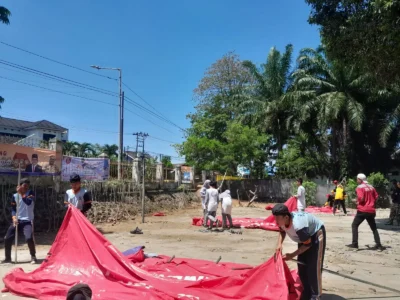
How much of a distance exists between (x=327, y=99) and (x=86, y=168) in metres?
20.5

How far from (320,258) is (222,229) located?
8.38 meters

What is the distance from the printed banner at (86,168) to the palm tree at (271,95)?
18.9 metres

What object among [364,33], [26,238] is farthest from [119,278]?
[364,33]

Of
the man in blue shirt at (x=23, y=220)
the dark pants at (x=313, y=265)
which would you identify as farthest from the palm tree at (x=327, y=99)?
Result: the dark pants at (x=313, y=265)

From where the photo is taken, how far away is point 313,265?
4.69m

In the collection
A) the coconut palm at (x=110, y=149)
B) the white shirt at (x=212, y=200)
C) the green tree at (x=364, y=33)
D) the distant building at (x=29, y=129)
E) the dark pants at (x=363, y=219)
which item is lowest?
the dark pants at (x=363, y=219)

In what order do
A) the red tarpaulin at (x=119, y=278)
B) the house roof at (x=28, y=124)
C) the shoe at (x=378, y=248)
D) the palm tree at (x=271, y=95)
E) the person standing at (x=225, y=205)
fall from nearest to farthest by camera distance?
the red tarpaulin at (x=119, y=278)
the shoe at (x=378, y=248)
the person standing at (x=225, y=205)
the palm tree at (x=271, y=95)
the house roof at (x=28, y=124)

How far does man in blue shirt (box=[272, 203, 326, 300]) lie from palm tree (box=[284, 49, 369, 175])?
25525 mm

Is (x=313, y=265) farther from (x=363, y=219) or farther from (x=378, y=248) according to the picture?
(x=378, y=248)

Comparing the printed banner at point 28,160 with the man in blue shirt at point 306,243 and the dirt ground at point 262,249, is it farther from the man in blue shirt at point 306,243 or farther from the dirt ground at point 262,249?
the man in blue shirt at point 306,243

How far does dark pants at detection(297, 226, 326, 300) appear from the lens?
470 cm

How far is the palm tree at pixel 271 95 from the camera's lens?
109 feet

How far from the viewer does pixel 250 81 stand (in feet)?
136

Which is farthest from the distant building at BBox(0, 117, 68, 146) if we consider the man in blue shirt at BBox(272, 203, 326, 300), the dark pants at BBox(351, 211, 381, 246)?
the man in blue shirt at BBox(272, 203, 326, 300)
